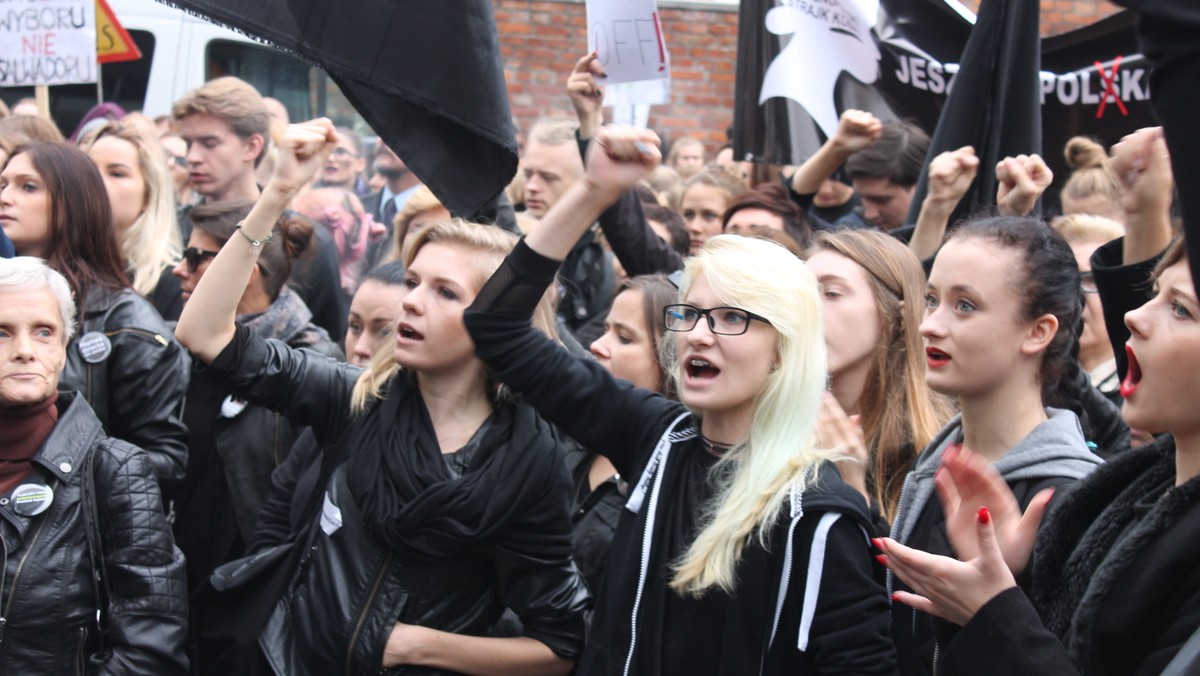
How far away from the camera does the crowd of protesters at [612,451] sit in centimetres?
201

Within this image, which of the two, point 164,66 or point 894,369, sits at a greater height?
point 164,66

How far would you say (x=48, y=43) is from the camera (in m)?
5.86

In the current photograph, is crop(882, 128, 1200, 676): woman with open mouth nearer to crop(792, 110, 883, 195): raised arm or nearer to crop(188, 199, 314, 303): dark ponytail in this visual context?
crop(792, 110, 883, 195): raised arm

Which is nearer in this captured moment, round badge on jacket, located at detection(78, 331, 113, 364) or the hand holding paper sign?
round badge on jacket, located at detection(78, 331, 113, 364)

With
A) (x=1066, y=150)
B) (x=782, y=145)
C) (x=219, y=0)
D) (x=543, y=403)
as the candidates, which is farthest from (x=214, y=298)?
(x=1066, y=150)

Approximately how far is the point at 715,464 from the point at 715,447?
8 cm

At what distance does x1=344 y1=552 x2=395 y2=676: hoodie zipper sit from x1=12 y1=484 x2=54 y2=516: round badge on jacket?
0.77 meters

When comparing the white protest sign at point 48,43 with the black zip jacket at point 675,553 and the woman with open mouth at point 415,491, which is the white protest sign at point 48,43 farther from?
the black zip jacket at point 675,553

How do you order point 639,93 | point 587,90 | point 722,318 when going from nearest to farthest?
point 722,318
point 587,90
point 639,93

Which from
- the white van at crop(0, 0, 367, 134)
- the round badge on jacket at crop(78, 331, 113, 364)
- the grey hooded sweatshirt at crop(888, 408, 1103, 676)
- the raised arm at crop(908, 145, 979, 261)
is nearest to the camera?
the grey hooded sweatshirt at crop(888, 408, 1103, 676)

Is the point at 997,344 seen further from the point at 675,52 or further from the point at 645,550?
the point at 675,52

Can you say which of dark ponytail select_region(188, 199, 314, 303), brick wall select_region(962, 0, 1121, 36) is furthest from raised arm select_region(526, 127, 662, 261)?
brick wall select_region(962, 0, 1121, 36)

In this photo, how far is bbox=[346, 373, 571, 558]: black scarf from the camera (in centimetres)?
303

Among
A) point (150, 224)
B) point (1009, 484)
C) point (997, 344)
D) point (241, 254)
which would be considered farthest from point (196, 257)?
point (1009, 484)
